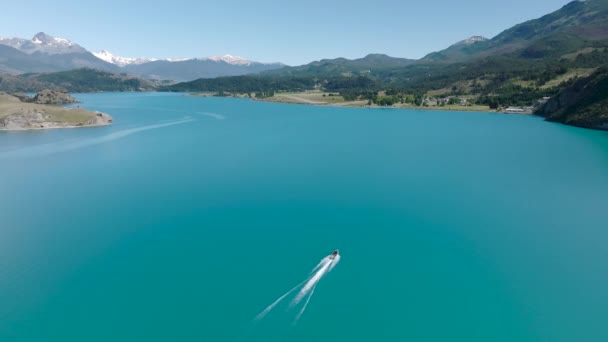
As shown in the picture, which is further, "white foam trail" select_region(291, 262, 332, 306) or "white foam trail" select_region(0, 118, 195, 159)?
"white foam trail" select_region(0, 118, 195, 159)

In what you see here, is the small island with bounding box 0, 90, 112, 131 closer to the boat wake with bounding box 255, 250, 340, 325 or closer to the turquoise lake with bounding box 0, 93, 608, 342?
the turquoise lake with bounding box 0, 93, 608, 342

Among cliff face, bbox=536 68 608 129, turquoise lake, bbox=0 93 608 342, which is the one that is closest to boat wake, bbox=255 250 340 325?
turquoise lake, bbox=0 93 608 342

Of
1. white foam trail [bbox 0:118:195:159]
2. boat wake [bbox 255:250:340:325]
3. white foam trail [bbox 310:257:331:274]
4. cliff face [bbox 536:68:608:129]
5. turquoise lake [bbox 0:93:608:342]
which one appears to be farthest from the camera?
cliff face [bbox 536:68:608:129]

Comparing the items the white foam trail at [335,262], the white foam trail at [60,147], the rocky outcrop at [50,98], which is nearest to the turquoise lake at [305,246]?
the white foam trail at [335,262]

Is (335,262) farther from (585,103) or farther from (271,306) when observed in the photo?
(585,103)

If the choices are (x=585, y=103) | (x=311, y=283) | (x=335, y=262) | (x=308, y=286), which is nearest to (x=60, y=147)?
(x=335, y=262)

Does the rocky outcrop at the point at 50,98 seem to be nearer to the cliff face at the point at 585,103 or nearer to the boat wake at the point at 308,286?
the boat wake at the point at 308,286
